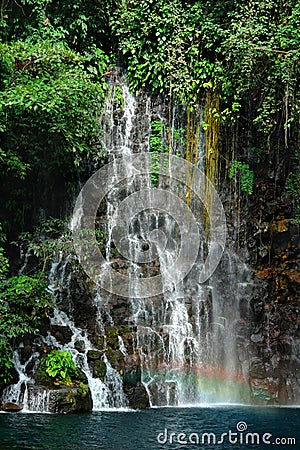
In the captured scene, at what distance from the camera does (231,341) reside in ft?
35.9

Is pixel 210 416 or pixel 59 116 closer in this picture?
pixel 210 416

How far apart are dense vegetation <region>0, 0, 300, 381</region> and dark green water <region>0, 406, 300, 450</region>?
8.43ft

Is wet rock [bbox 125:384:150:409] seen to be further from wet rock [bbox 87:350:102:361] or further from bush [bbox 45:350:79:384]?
bush [bbox 45:350:79:384]

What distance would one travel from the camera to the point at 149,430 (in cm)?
679

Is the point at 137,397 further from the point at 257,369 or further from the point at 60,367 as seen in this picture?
the point at 257,369

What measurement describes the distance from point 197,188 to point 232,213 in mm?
970

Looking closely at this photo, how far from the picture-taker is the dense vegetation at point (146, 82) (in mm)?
9648

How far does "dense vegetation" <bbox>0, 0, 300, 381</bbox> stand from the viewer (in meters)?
9.65

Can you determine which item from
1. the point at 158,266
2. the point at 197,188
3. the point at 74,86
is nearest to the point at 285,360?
the point at 158,266

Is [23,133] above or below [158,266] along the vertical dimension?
above

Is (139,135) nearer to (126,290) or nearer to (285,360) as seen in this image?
(126,290)

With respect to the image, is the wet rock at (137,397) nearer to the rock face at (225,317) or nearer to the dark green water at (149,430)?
the rock face at (225,317)

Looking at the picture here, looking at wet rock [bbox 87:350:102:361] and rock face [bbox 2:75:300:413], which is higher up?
rock face [bbox 2:75:300:413]

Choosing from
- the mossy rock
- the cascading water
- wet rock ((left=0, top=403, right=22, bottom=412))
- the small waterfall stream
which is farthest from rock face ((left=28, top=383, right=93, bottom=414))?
the cascading water
